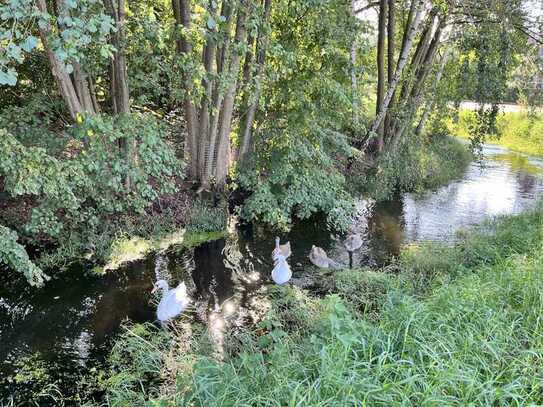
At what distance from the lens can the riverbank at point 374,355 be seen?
310cm

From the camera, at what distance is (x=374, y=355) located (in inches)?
146

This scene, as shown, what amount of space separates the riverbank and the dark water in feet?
1.56

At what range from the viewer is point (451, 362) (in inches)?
133

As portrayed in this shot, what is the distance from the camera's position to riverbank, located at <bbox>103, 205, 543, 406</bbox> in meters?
3.10

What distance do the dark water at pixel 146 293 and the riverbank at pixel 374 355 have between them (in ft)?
1.56

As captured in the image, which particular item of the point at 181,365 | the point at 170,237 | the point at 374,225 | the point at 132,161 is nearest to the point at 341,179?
the point at 374,225

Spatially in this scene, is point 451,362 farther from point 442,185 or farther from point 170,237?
point 442,185

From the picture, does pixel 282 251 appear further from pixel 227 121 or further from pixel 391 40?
pixel 391 40

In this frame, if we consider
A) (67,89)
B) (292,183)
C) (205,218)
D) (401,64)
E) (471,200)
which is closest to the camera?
(67,89)

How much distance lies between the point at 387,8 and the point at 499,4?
3.49 m

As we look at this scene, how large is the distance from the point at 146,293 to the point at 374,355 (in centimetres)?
404

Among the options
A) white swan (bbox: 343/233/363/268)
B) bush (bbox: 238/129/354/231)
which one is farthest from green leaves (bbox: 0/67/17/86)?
white swan (bbox: 343/233/363/268)

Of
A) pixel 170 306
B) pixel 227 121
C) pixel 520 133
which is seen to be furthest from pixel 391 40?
pixel 520 133

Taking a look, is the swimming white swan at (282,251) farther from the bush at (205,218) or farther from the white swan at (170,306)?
the white swan at (170,306)
